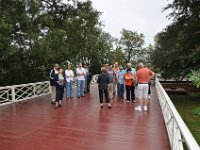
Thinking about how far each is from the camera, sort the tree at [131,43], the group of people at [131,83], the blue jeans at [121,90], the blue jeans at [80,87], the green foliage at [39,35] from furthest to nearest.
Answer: the tree at [131,43] → the blue jeans at [80,87] → the blue jeans at [121,90] → the green foliage at [39,35] → the group of people at [131,83]

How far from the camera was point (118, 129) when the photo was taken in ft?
25.0

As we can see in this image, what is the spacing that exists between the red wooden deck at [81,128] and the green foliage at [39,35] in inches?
125

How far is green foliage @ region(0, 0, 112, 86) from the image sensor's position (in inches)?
510

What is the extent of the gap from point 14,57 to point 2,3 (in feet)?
9.43

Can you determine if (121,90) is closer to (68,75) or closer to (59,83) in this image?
(68,75)

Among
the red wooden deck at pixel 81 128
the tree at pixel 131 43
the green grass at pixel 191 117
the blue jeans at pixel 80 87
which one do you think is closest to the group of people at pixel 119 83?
the blue jeans at pixel 80 87

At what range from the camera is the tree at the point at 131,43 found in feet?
158

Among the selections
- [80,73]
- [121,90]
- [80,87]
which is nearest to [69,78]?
[80,73]

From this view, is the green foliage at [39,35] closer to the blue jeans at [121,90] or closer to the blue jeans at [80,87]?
the blue jeans at [80,87]

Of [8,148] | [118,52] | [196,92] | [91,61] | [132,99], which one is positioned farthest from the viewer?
[118,52]

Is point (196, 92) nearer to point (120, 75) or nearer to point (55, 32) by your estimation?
point (120, 75)

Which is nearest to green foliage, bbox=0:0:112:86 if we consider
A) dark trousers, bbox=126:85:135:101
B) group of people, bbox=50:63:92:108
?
group of people, bbox=50:63:92:108

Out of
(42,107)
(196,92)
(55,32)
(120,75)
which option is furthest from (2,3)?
(196,92)

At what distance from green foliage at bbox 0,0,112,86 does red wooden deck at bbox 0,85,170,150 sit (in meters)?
3.17
